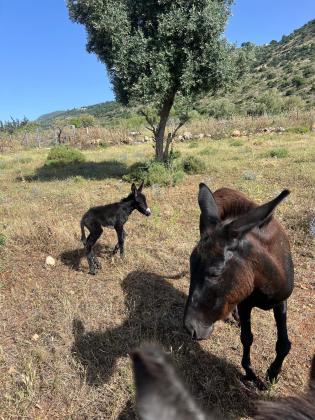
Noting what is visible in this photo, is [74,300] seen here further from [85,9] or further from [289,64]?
[289,64]

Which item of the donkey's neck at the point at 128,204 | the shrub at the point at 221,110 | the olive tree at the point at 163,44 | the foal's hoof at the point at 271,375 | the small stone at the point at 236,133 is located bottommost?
Answer: the foal's hoof at the point at 271,375

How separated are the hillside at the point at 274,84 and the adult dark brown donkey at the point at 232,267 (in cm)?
1220

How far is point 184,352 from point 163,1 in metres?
11.4

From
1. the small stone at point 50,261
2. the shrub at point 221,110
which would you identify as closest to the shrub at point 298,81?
the shrub at point 221,110

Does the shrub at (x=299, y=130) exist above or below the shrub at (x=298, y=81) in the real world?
below

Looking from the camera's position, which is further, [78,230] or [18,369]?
[78,230]

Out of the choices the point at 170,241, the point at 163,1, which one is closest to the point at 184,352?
the point at 170,241

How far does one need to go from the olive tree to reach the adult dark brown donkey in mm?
10238

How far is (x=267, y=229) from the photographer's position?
346 cm

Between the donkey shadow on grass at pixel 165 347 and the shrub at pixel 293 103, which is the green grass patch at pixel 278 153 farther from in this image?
the shrub at pixel 293 103

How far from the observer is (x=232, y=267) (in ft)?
9.79

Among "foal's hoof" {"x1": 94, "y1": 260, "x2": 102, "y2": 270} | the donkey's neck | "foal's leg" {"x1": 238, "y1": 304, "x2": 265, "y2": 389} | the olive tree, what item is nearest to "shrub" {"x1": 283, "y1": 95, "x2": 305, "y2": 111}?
the olive tree

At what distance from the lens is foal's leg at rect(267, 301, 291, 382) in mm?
3731

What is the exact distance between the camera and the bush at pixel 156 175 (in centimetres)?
1217
